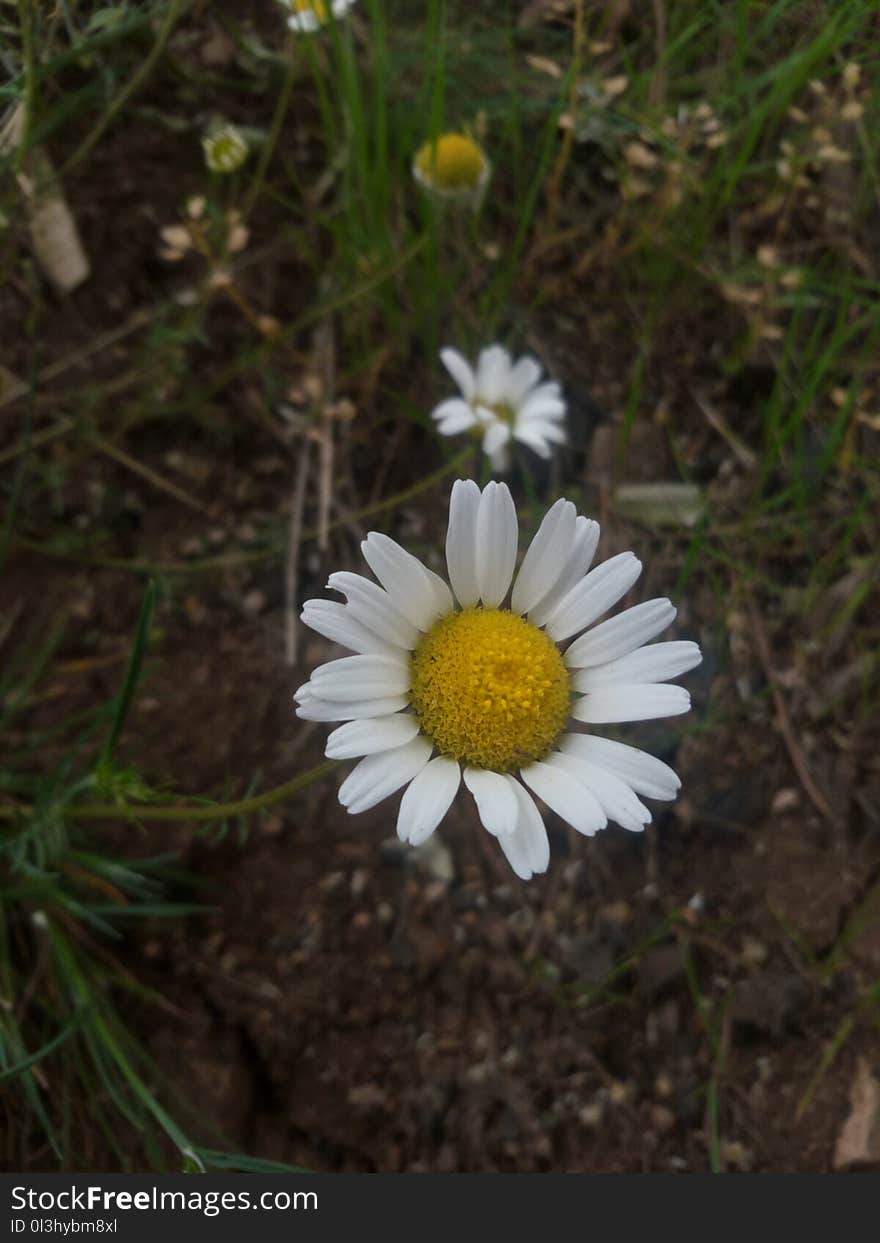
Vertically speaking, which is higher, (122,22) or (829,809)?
(122,22)

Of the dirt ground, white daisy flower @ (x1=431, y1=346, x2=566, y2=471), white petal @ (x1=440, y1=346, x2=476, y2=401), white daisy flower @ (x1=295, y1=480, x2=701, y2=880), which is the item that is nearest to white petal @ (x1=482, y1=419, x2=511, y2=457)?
white daisy flower @ (x1=431, y1=346, x2=566, y2=471)

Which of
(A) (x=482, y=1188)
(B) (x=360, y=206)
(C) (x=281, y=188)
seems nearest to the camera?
(A) (x=482, y=1188)

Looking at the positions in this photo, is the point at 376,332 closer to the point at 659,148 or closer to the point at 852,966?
the point at 659,148

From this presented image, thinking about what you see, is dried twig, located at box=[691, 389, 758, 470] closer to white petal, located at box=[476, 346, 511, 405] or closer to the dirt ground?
the dirt ground

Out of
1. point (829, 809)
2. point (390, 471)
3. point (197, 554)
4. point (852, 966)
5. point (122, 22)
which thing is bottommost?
point (852, 966)

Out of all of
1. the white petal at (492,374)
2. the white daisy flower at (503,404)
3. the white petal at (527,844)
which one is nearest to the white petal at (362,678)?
the white petal at (527,844)

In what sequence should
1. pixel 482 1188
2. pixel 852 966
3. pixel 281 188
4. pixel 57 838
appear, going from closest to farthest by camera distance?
pixel 57 838 < pixel 482 1188 < pixel 852 966 < pixel 281 188

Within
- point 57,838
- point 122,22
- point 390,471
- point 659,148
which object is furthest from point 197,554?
point 659,148
